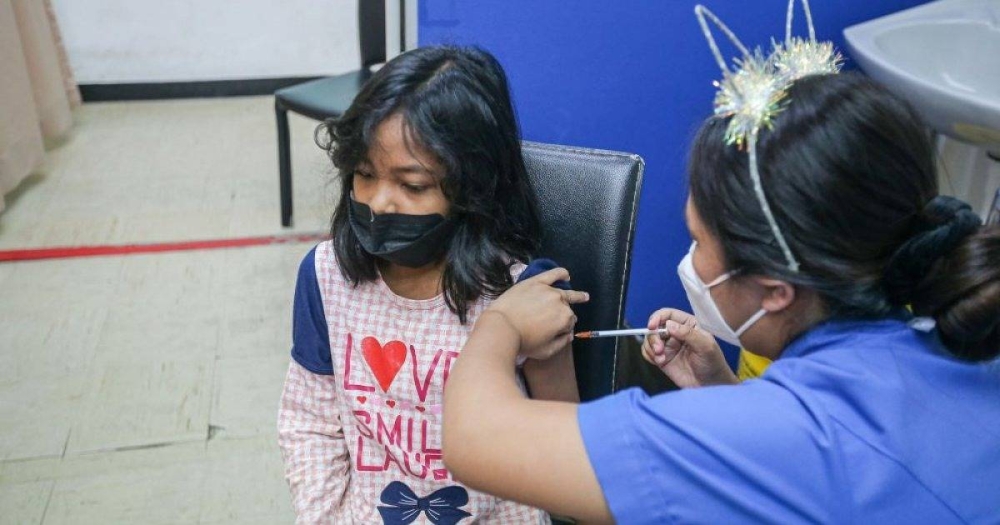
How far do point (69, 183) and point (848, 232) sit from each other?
314 centimetres

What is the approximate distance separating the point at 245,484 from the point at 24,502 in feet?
1.48

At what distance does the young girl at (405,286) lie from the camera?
1141 mm

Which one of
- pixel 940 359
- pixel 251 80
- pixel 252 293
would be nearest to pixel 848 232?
pixel 940 359

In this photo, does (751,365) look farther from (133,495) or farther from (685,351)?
(133,495)

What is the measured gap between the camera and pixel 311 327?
124cm

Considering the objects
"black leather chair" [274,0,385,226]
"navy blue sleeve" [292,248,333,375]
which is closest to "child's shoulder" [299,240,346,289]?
"navy blue sleeve" [292,248,333,375]

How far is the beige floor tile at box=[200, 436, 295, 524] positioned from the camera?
1.87 meters

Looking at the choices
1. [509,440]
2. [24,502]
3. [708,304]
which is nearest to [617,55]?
[708,304]

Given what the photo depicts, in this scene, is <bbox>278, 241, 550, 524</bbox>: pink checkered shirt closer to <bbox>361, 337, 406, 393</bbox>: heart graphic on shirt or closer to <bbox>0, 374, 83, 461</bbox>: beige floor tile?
<bbox>361, 337, 406, 393</bbox>: heart graphic on shirt

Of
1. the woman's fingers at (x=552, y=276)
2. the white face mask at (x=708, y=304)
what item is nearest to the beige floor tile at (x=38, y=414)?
the woman's fingers at (x=552, y=276)

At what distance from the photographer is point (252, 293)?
268cm

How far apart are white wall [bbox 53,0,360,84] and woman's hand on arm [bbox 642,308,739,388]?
321 cm

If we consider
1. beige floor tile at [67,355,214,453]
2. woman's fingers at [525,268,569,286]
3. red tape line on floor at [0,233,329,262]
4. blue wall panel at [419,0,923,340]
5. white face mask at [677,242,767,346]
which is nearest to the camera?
white face mask at [677,242,767,346]

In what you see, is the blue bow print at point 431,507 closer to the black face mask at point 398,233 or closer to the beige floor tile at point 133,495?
the black face mask at point 398,233
